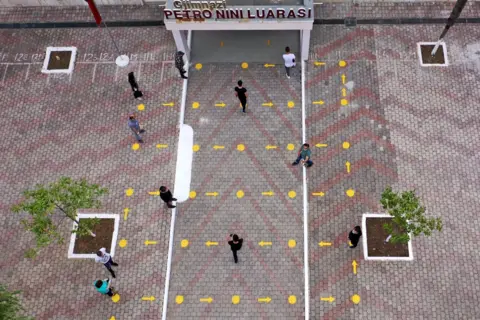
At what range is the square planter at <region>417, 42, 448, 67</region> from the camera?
70.6 feet

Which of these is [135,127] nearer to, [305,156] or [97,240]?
[97,240]

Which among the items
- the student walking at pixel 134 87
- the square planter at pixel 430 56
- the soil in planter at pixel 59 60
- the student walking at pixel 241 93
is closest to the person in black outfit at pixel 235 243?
the student walking at pixel 241 93

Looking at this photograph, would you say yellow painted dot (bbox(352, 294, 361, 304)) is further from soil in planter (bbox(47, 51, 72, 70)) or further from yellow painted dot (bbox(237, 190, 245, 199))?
soil in planter (bbox(47, 51, 72, 70))

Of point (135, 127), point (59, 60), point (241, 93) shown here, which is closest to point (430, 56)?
point (241, 93)

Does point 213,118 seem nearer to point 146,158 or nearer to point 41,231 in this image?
point 146,158

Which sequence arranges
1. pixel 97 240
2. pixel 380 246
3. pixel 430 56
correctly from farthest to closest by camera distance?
pixel 430 56, pixel 97 240, pixel 380 246

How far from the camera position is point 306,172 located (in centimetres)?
1972

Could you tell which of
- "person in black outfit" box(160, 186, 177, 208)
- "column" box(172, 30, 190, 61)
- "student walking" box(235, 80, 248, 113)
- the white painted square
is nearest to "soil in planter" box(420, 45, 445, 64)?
"student walking" box(235, 80, 248, 113)

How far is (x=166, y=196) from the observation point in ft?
58.7

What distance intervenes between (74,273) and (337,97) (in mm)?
14206

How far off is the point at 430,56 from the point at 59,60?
1876cm

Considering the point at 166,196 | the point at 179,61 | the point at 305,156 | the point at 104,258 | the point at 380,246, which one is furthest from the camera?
the point at 179,61

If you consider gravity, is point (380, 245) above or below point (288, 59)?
below

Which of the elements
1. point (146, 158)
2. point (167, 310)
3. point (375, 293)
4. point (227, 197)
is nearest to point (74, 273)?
point (167, 310)
